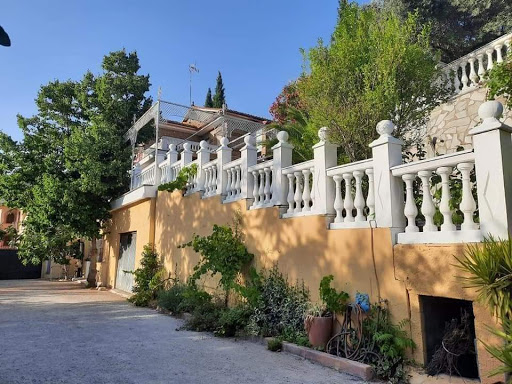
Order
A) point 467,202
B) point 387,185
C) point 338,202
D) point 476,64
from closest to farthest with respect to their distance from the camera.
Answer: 1. point 467,202
2. point 387,185
3. point 338,202
4. point 476,64

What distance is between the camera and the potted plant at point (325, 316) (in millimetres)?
4734

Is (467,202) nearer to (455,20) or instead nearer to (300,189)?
(300,189)

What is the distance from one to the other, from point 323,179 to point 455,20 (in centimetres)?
1152

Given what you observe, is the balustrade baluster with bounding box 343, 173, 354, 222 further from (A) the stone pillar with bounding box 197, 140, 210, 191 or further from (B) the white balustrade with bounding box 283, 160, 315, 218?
(A) the stone pillar with bounding box 197, 140, 210, 191

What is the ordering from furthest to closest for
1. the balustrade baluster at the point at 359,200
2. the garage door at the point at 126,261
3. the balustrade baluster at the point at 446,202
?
the garage door at the point at 126,261 < the balustrade baluster at the point at 359,200 < the balustrade baluster at the point at 446,202

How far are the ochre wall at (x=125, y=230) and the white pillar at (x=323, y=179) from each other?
681 cm

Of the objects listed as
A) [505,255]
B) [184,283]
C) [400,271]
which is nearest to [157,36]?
[184,283]

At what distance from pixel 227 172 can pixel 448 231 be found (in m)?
4.73

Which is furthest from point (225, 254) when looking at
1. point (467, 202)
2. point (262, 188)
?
point (467, 202)

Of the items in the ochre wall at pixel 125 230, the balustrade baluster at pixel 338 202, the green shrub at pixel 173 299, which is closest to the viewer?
the balustrade baluster at pixel 338 202

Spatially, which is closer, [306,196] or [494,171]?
[494,171]

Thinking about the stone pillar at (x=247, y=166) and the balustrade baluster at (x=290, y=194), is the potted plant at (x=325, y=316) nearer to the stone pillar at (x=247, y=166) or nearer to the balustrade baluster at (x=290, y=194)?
the balustrade baluster at (x=290, y=194)

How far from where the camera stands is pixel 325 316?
4.86 meters

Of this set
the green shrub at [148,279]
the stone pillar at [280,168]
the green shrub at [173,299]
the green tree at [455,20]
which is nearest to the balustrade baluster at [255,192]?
the stone pillar at [280,168]
